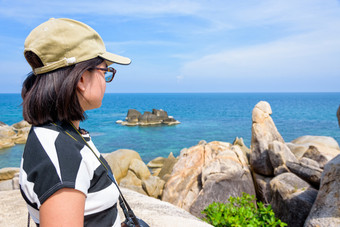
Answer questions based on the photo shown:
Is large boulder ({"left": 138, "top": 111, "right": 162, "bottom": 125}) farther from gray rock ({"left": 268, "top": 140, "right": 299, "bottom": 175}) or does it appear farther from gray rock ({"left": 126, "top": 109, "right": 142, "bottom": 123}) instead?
gray rock ({"left": 268, "top": 140, "right": 299, "bottom": 175})

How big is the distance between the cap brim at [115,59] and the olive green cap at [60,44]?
0.06 m

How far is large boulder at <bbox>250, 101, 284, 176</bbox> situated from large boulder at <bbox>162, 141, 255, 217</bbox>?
572mm

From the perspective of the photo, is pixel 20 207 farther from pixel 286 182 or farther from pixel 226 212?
Answer: pixel 286 182

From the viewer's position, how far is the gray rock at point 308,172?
6.92 meters

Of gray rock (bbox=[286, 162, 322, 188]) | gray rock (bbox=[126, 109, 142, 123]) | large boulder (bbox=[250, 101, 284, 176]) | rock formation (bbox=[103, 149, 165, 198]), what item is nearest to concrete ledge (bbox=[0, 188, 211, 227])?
gray rock (bbox=[286, 162, 322, 188])

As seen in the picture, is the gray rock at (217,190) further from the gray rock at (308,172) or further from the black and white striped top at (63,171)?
the black and white striped top at (63,171)

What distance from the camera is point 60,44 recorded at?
1.44m

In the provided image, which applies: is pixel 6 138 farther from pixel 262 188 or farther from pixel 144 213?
pixel 144 213

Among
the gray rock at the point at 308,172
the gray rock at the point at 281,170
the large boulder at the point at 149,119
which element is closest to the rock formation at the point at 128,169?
the gray rock at the point at 281,170

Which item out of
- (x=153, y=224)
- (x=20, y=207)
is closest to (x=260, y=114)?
(x=153, y=224)

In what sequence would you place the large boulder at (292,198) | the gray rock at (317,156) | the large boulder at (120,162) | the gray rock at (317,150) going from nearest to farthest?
the large boulder at (292,198), the gray rock at (317,156), the gray rock at (317,150), the large boulder at (120,162)

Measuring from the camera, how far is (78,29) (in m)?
1.48

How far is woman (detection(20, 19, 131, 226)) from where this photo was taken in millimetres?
1226

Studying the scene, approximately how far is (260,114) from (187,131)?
31.3 metres
